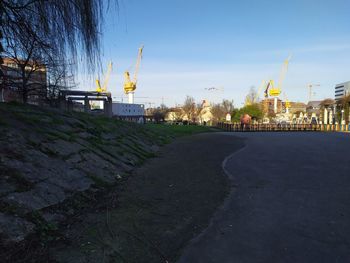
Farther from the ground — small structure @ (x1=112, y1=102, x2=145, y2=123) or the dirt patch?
small structure @ (x1=112, y1=102, x2=145, y2=123)

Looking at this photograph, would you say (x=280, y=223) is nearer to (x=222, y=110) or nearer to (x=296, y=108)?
(x=222, y=110)

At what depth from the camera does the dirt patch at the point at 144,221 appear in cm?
318

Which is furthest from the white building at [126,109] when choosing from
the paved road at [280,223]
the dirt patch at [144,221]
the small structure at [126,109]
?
the dirt patch at [144,221]

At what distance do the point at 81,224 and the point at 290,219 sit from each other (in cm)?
306

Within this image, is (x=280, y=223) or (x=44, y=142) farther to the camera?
(x=44, y=142)

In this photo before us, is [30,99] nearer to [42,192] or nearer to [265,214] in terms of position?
[42,192]

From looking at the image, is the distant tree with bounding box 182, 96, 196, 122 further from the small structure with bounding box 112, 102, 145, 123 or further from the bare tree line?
the bare tree line

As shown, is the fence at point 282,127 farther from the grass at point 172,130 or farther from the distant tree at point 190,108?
the distant tree at point 190,108

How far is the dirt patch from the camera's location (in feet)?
10.4

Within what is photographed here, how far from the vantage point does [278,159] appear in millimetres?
11102

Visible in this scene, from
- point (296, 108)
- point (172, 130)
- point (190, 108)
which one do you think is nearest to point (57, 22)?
point (172, 130)

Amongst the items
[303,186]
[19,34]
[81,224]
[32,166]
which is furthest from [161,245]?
[303,186]

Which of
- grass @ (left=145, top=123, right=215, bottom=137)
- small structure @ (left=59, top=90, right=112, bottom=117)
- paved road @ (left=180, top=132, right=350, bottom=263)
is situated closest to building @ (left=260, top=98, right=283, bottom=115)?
grass @ (left=145, top=123, right=215, bottom=137)

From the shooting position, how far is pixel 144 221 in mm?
4172
